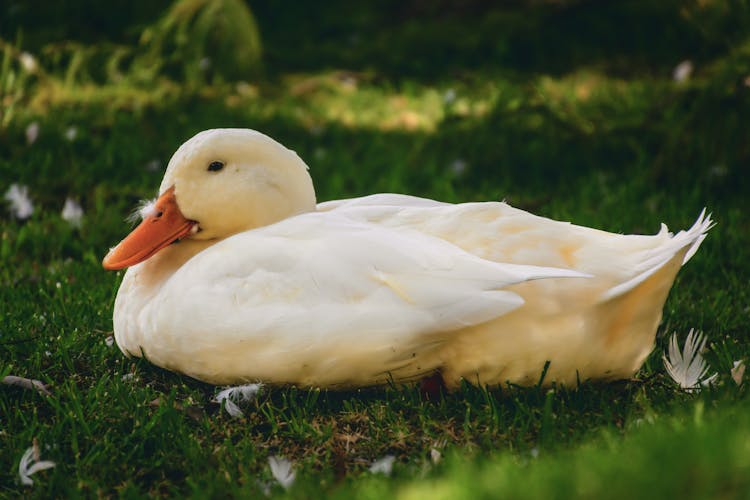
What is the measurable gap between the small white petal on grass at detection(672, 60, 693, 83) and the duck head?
3.93 meters

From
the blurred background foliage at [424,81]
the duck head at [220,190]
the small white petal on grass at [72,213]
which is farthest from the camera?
the blurred background foliage at [424,81]

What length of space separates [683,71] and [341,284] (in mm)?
4670

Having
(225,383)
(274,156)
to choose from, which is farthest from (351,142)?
(225,383)

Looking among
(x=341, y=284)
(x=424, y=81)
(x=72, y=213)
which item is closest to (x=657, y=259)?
(x=341, y=284)

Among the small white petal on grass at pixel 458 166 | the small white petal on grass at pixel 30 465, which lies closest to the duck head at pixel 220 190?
the small white petal on grass at pixel 30 465

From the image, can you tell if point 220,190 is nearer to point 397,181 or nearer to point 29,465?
point 29,465

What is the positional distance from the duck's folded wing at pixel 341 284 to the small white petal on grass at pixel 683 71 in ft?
13.6

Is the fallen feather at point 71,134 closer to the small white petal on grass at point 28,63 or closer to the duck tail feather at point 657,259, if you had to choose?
the small white petal on grass at point 28,63

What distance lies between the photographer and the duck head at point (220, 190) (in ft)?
9.96

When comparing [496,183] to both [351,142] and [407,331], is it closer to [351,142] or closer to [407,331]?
[351,142]

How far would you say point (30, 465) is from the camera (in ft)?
7.98

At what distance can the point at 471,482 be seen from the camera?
1.84 m

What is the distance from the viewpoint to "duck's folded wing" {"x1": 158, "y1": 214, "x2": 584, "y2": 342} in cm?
251

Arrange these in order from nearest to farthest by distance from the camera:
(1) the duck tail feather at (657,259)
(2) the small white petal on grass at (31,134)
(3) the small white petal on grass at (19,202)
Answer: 1. (1) the duck tail feather at (657,259)
2. (3) the small white petal on grass at (19,202)
3. (2) the small white petal on grass at (31,134)
